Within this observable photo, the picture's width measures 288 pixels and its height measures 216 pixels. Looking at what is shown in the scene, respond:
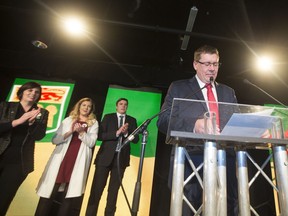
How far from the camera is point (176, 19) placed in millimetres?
3578

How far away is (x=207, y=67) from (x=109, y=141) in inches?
90.3

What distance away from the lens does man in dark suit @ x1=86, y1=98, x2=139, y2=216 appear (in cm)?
310

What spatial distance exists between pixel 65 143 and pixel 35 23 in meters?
2.16

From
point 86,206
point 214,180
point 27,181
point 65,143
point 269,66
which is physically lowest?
point 86,206

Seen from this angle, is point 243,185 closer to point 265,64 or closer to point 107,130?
point 107,130

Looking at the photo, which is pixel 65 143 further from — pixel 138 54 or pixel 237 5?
pixel 237 5

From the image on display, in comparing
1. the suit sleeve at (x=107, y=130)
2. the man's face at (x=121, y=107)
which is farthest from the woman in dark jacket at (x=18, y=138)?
the man's face at (x=121, y=107)

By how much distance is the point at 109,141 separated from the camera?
138 inches

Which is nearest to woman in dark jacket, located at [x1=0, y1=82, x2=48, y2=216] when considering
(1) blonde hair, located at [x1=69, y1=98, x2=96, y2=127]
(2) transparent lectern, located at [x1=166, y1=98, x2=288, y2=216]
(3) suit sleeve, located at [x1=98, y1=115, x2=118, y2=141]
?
(1) blonde hair, located at [x1=69, y1=98, x2=96, y2=127]

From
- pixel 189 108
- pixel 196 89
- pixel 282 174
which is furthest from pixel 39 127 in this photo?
pixel 282 174

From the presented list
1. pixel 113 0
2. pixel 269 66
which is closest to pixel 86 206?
pixel 113 0

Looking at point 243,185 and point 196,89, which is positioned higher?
point 196,89

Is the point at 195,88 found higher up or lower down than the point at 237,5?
lower down

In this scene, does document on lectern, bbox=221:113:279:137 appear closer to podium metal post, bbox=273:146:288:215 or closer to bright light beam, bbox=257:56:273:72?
podium metal post, bbox=273:146:288:215
